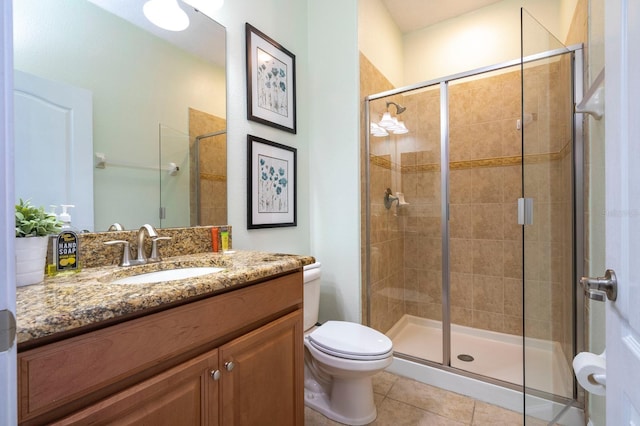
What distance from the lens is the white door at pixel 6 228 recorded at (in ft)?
1.21

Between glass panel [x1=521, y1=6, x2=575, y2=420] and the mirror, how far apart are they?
5.11 ft

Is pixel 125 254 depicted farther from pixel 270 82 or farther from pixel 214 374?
pixel 270 82

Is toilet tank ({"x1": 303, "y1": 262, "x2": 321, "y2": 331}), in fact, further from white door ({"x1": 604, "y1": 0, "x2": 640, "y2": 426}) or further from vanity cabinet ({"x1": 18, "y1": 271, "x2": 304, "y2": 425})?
white door ({"x1": 604, "y1": 0, "x2": 640, "y2": 426})

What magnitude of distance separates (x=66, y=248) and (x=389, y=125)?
2.14 meters

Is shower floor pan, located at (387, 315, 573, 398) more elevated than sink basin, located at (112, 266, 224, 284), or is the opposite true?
sink basin, located at (112, 266, 224, 284)

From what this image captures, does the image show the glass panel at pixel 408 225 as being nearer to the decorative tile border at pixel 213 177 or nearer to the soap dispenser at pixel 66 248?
the decorative tile border at pixel 213 177

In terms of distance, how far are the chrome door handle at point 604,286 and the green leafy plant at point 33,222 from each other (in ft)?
4.81

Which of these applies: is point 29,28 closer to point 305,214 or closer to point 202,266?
point 202,266

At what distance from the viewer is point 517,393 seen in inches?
63.9

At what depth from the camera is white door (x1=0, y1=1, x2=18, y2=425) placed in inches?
14.5

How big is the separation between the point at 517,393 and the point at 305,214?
1.70 metres

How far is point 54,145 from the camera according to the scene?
38.8 inches

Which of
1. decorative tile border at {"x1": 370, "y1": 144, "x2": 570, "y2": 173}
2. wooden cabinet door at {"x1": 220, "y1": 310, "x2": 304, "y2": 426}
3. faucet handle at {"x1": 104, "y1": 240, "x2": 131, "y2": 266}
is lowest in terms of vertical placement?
wooden cabinet door at {"x1": 220, "y1": 310, "x2": 304, "y2": 426}

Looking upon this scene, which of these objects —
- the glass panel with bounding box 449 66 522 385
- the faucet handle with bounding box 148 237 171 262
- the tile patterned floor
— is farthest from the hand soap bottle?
the glass panel with bounding box 449 66 522 385
